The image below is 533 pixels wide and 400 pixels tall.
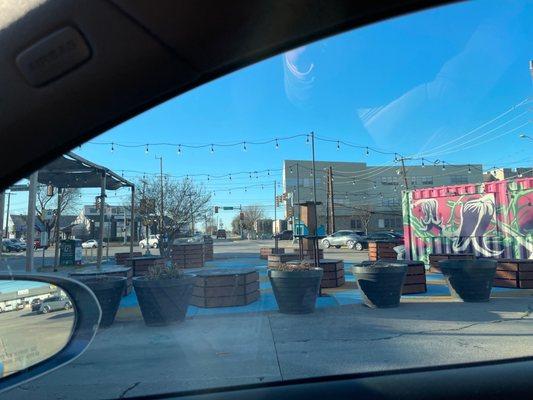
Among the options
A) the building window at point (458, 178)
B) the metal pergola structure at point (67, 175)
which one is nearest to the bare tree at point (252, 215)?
the building window at point (458, 178)

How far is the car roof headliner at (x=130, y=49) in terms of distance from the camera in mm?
1162

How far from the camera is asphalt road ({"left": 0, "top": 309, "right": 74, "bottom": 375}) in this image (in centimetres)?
185

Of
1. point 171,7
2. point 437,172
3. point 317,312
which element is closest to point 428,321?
point 317,312

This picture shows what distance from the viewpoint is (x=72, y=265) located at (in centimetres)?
1889

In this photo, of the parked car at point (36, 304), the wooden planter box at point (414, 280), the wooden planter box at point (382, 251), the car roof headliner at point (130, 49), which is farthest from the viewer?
the wooden planter box at point (382, 251)

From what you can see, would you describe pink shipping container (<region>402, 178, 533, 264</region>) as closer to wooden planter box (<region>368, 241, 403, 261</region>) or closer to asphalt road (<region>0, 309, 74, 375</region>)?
wooden planter box (<region>368, 241, 403, 261</region>)

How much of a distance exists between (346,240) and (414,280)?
977 inches

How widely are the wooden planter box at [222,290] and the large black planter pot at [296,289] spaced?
3.93ft

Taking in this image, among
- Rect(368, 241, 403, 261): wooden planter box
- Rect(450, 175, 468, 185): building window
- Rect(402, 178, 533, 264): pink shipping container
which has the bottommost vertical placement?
Rect(368, 241, 403, 261): wooden planter box

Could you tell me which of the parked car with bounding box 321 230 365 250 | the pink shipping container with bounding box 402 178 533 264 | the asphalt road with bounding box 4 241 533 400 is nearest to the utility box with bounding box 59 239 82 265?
the asphalt road with bounding box 4 241 533 400

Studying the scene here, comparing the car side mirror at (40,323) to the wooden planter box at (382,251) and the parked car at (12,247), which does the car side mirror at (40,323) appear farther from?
the parked car at (12,247)

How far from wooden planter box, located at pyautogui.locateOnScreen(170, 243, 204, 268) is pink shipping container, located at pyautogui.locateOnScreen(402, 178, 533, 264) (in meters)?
7.69

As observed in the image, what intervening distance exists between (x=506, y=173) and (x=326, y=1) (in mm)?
20652

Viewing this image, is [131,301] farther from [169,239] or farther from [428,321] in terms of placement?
[169,239]
